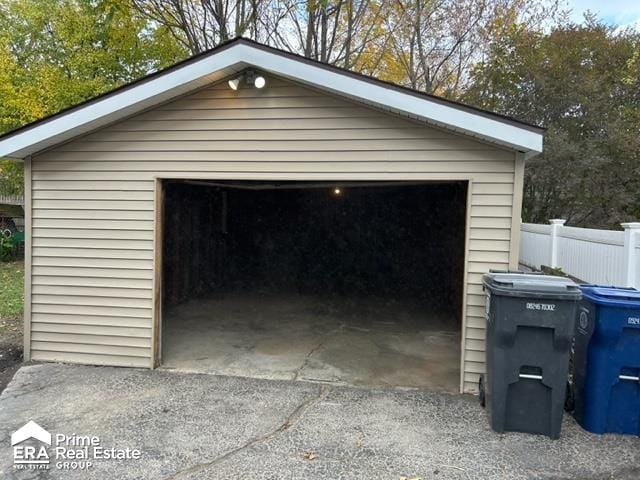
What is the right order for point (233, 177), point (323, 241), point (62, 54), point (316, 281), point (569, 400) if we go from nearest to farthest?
point (569, 400)
point (233, 177)
point (316, 281)
point (323, 241)
point (62, 54)

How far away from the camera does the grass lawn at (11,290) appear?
6526 mm

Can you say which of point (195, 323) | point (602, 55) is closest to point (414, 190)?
point (195, 323)

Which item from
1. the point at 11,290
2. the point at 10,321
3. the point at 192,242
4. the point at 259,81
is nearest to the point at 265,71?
the point at 259,81

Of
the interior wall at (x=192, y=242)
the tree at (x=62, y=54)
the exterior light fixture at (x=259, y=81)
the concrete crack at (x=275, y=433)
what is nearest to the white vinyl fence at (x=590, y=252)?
the concrete crack at (x=275, y=433)

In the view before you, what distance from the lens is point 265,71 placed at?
3.99 metres

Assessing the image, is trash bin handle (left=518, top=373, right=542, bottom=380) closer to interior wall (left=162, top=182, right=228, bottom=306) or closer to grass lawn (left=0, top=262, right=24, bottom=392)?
grass lawn (left=0, top=262, right=24, bottom=392)

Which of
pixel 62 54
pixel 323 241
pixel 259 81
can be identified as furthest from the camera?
pixel 62 54

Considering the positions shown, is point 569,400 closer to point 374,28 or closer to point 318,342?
point 318,342

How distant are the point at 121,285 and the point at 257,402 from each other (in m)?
1.88

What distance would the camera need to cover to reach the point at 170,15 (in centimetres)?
1268

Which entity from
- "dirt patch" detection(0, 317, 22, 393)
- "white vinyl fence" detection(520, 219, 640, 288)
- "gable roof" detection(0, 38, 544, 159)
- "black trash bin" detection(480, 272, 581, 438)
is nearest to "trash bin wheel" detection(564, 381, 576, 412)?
"black trash bin" detection(480, 272, 581, 438)

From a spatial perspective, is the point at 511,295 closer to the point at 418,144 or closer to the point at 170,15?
the point at 418,144

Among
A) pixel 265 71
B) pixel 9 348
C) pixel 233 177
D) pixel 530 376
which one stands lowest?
pixel 9 348

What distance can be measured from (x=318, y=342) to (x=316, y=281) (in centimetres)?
457
